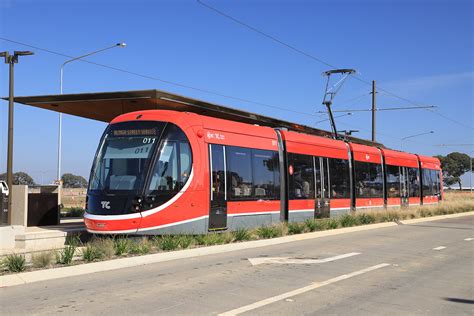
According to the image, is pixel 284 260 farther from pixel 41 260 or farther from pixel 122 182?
pixel 41 260

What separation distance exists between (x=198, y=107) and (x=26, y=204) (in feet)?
21.3

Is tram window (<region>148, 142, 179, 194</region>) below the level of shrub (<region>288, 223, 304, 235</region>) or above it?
above

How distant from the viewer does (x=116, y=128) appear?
1388cm

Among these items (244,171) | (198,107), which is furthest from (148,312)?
(198,107)

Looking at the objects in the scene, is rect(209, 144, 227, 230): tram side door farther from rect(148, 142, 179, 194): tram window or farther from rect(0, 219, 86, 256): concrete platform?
rect(0, 219, 86, 256): concrete platform

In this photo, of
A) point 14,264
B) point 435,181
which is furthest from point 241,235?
point 435,181

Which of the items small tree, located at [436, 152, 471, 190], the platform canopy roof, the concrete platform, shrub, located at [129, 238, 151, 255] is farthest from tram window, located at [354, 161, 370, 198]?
small tree, located at [436, 152, 471, 190]

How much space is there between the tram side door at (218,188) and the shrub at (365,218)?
8148 millimetres

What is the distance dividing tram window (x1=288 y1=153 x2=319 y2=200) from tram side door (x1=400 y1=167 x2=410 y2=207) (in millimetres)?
11686

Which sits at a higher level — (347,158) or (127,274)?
(347,158)

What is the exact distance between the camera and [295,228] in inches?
656

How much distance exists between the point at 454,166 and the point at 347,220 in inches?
4645

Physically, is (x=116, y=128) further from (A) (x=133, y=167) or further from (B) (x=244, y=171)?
(B) (x=244, y=171)

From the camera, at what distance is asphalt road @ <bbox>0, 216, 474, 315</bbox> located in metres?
6.73
